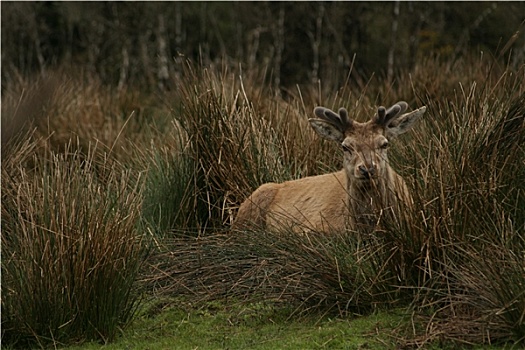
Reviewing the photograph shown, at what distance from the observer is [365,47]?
3017cm

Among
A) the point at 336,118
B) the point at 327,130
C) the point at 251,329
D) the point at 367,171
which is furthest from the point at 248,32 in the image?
the point at 251,329

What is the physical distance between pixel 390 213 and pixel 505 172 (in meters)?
0.91

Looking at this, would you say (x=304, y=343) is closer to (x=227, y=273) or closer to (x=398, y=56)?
(x=227, y=273)

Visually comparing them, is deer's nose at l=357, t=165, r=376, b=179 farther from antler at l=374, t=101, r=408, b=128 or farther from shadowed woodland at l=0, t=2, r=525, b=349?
antler at l=374, t=101, r=408, b=128

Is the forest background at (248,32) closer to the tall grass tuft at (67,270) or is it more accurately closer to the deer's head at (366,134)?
the deer's head at (366,134)

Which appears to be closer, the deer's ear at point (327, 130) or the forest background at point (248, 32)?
the deer's ear at point (327, 130)

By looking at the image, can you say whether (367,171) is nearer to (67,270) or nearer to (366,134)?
(366,134)

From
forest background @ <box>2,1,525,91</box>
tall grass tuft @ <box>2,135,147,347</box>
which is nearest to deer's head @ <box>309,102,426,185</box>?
tall grass tuft @ <box>2,135,147,347</box>

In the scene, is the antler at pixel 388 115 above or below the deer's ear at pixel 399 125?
above

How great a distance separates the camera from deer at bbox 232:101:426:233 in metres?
8.90

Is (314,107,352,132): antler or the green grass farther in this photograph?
(314,107,352,132): antler

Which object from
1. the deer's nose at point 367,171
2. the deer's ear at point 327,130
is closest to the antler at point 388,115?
the deer's ear at point 327,130

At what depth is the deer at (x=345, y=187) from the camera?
29.2 ft

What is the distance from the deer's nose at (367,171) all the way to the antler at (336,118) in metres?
0.65
